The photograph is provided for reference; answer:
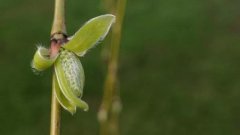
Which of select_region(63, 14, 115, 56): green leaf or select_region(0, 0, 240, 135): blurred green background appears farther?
select_region(0, 0, 240, 135): blurred green background

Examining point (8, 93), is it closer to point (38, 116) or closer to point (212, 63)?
point (38, 116)

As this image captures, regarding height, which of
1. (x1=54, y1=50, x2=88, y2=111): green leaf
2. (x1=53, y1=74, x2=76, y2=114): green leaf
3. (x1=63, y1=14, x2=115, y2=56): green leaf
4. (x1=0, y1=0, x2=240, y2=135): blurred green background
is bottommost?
(x1=0, y1=0, x2=240, y2=135): blurred green background

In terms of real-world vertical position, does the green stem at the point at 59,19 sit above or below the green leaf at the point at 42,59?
above

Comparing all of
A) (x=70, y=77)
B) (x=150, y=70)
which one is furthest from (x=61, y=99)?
(x=150, y=70)

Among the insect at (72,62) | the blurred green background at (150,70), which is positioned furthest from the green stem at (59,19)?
the blurred green background at (150,70)

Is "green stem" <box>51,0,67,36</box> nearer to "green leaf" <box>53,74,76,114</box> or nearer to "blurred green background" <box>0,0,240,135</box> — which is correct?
"green leaf" <box>53,74,76,114</box>

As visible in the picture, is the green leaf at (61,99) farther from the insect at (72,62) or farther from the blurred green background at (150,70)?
the blurred green background at (150,70)

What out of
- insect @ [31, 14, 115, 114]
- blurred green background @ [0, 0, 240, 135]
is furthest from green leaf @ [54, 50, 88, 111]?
blurred green background @ [0, 0, 240, 135]
